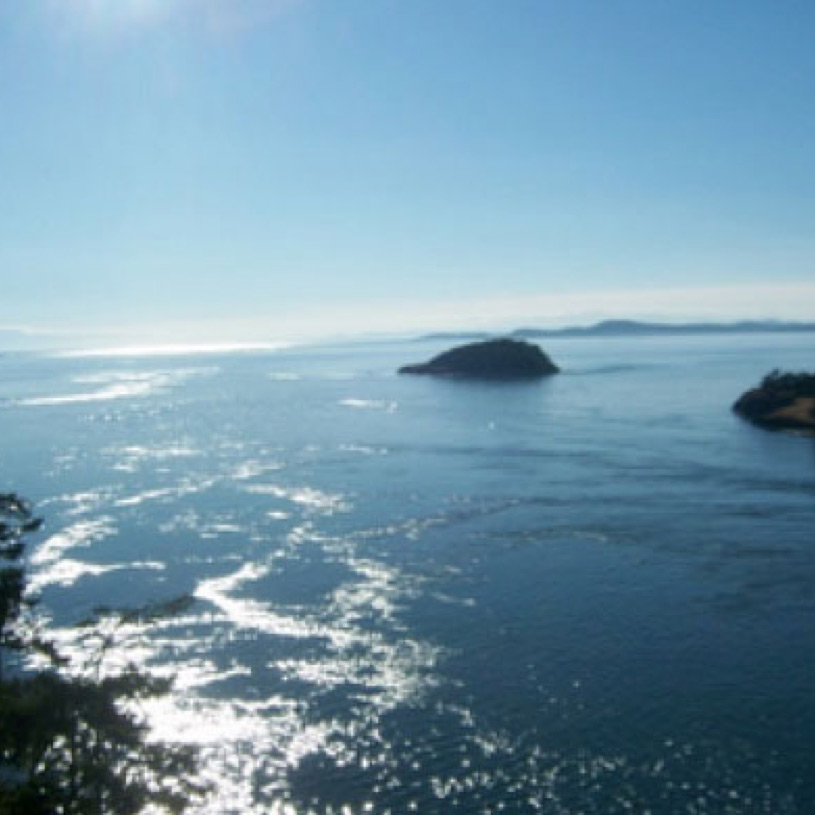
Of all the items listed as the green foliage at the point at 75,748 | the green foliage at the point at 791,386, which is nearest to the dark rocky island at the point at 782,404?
the green foliage at the point at 791,386

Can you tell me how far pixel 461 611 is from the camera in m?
29.8

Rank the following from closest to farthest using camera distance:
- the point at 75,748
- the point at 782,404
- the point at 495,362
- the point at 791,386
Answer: the point at 75,748 < the point at 782,404 < the point at 791,386 < the point at 495,362

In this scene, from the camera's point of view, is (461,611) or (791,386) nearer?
(461,611)

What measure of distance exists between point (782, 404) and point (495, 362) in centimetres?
7047

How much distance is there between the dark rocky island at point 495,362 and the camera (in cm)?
14300

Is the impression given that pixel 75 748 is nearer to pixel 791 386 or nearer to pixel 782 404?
pixel 782 404

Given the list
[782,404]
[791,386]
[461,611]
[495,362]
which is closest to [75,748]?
[461,611]

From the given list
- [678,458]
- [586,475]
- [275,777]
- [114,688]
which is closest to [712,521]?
[586,475]

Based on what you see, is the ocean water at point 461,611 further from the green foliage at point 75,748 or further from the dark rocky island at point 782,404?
the dark rocky island at point 782,404

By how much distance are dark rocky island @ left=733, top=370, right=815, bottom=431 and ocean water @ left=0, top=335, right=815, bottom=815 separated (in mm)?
7001

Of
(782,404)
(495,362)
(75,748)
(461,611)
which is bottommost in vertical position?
(461,611)

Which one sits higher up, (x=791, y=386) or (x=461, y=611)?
(x=791, y=386)

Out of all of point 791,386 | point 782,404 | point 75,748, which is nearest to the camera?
point 75,748

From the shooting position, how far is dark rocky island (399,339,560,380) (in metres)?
143
